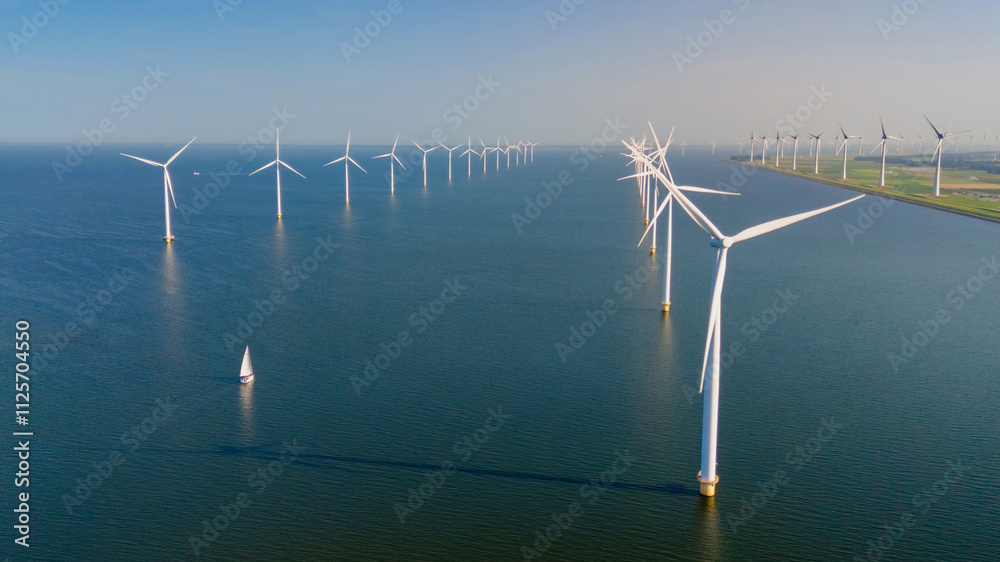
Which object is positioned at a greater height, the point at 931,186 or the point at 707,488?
the point at 931,186

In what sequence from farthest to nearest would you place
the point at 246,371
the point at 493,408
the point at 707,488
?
the point at 246,371, the point at 493,408, the point at 707,488

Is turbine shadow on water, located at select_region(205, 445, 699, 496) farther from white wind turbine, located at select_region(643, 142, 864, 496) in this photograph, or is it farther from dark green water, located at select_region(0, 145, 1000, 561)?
white wind turbine, located at select_region(643, 142, 864, 496)

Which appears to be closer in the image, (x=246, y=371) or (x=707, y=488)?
(x=707, y=488)

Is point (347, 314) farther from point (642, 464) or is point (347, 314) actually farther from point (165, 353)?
point (642, 464)

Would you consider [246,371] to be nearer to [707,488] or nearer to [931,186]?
[707,488]

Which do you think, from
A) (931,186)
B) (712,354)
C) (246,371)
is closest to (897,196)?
(931,186)

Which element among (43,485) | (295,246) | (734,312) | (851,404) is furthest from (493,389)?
(295,246)
